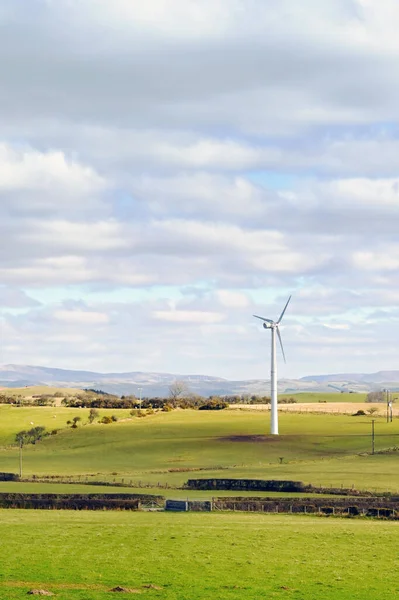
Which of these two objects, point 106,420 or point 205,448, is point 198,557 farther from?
point 106,420

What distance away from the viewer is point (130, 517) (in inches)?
2293

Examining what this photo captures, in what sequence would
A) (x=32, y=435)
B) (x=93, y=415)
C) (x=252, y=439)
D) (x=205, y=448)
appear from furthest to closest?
(x=93, y=415) → (x=32, y=435) → (x=252, y=439) → (x=205, y=448)

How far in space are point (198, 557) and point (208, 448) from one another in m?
89.6

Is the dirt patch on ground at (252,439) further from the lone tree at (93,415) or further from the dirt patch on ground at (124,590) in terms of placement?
the dirt patch on ground at (124,590)

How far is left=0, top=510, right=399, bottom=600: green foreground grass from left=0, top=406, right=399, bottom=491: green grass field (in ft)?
104

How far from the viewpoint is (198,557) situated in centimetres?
3981

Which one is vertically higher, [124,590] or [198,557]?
[124,590]

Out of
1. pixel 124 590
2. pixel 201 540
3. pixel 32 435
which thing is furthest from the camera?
pixel 32 435

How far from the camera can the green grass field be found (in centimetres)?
9956

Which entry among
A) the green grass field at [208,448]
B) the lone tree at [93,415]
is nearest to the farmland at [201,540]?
the green grass field at [208,448]

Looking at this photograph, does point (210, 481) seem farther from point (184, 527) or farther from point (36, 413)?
point (36, 413)

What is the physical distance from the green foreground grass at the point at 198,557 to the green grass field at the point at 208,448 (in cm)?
3185

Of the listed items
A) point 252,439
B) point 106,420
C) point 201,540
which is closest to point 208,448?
point 252,439

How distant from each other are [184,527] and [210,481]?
3335 centimetres
